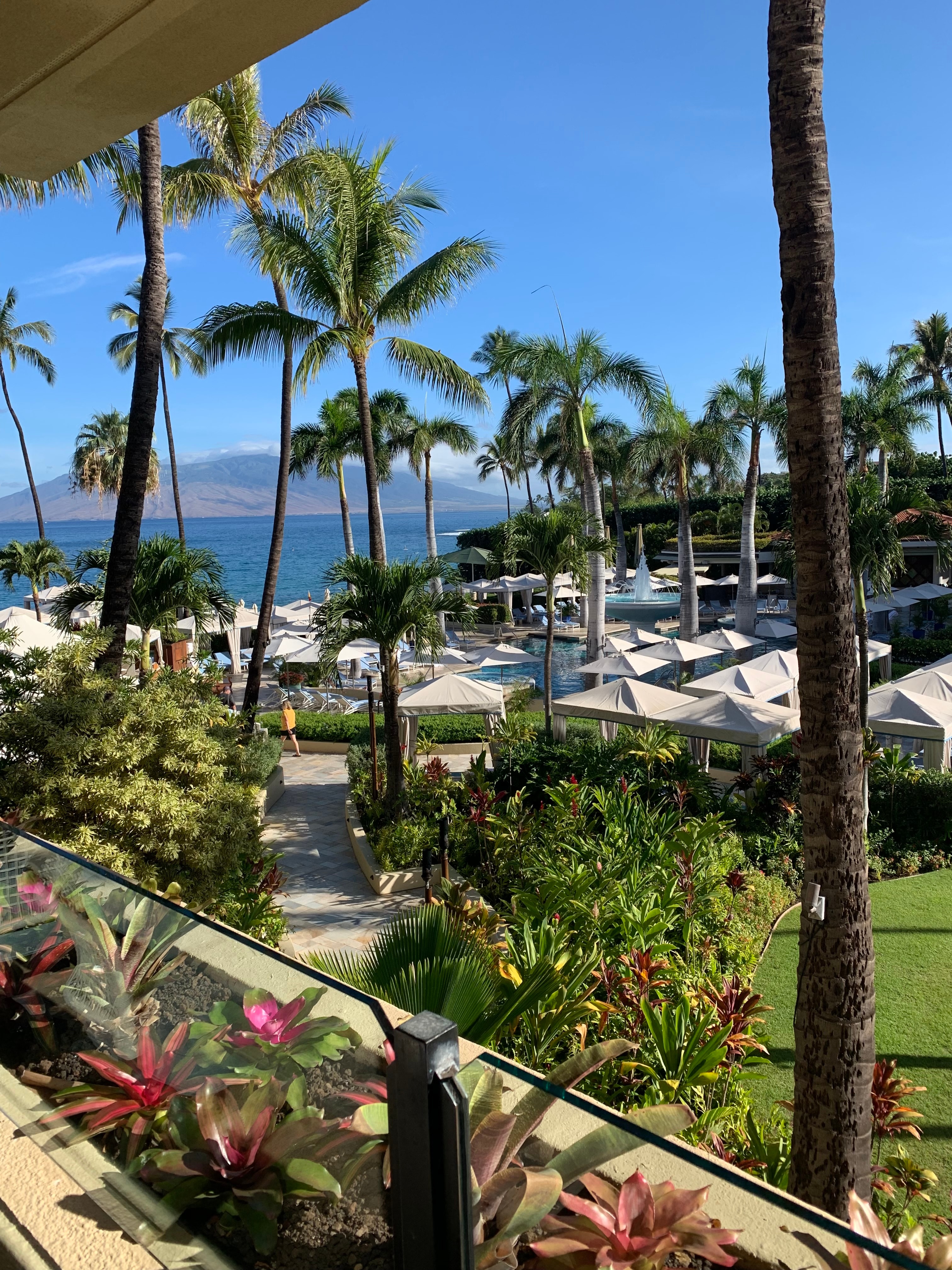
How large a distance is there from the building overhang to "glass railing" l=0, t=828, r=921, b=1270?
307 centimetres

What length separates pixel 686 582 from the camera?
26.3m

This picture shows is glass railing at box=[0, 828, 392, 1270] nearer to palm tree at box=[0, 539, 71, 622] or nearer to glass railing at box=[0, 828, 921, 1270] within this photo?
glass railing at box=[0, 828, 921, 1270]

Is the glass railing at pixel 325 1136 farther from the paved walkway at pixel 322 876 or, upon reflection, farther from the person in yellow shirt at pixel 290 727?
the person in yellow shirt at pixel 290 727

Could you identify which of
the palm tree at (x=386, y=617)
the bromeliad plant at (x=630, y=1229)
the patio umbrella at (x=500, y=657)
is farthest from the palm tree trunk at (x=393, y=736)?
the bromeliad plant at (x=630, y=1229)

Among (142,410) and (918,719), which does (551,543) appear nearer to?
(918,719)

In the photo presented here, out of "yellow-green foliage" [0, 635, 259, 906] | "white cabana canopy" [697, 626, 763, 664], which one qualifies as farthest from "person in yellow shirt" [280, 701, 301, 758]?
"yellow-green foliage" [0, 635, 259, 906]

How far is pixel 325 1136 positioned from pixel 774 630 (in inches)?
1003

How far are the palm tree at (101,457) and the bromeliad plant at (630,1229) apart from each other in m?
40.4

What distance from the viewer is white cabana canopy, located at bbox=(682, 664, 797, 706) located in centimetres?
1520

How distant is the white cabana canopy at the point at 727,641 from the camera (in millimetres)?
21266

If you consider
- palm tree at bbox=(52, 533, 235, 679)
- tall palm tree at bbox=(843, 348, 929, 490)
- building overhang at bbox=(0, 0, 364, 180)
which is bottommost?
palm tree at bbox=(52, 533, 235, 679)

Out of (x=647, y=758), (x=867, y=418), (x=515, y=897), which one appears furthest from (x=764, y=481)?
(x=515, y=897)

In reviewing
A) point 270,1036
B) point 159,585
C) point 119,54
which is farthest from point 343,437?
point 270,1036

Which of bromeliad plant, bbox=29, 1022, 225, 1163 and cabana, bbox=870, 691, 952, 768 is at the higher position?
bromeliad plant, bbox=29, 1022, 225, 1163
